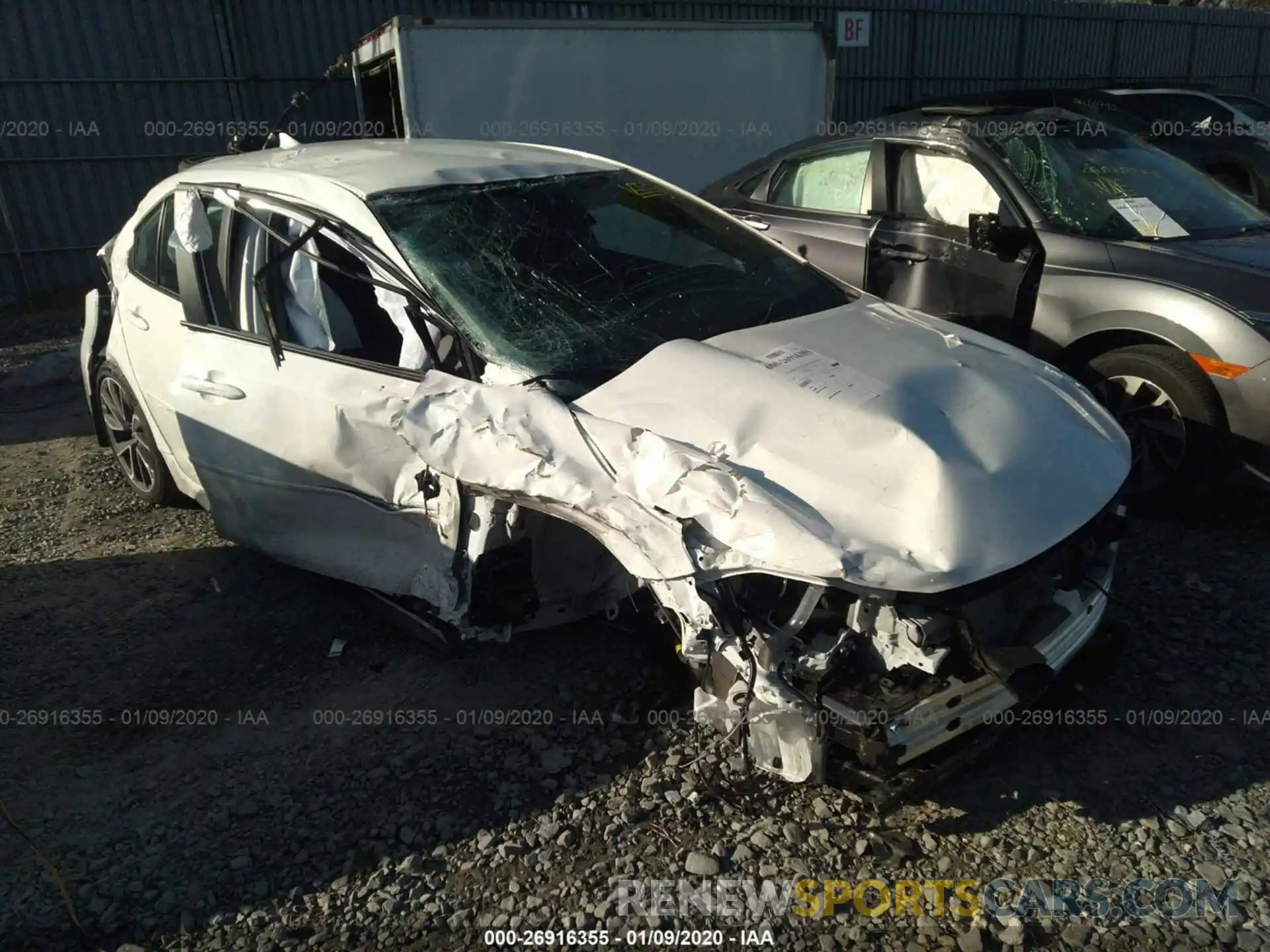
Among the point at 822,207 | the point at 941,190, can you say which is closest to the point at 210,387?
the point at 822,207

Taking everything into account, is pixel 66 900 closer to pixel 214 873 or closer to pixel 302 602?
pixel 214 873

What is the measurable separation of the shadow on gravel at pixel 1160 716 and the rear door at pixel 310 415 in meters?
1.75

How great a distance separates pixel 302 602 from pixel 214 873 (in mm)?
1402

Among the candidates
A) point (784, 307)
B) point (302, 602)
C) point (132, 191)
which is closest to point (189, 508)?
point (302, 602)

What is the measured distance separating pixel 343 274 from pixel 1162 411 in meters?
3.32

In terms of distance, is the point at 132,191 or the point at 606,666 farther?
the point at 132,191

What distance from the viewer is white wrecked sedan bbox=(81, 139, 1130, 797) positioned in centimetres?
229

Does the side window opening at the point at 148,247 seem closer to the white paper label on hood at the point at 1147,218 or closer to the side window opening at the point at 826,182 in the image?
the side window opening at the point at 826,182

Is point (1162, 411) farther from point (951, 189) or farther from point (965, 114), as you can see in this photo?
point (965, 114)

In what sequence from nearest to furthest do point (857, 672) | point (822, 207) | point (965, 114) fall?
1. point (857, 672)
2. point (965, 114)
3. point (822, 207)

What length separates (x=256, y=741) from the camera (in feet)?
9.78

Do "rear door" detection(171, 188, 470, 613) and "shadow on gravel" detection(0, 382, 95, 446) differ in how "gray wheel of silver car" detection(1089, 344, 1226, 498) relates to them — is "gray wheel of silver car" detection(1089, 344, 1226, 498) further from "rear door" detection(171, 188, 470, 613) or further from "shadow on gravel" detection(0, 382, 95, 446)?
"shadow on gravel" detection(0, 382, 95, 446)

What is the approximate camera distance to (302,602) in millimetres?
3756

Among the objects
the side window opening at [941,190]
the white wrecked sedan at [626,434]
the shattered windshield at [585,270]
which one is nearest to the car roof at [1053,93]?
the side window opening at [941,190]
